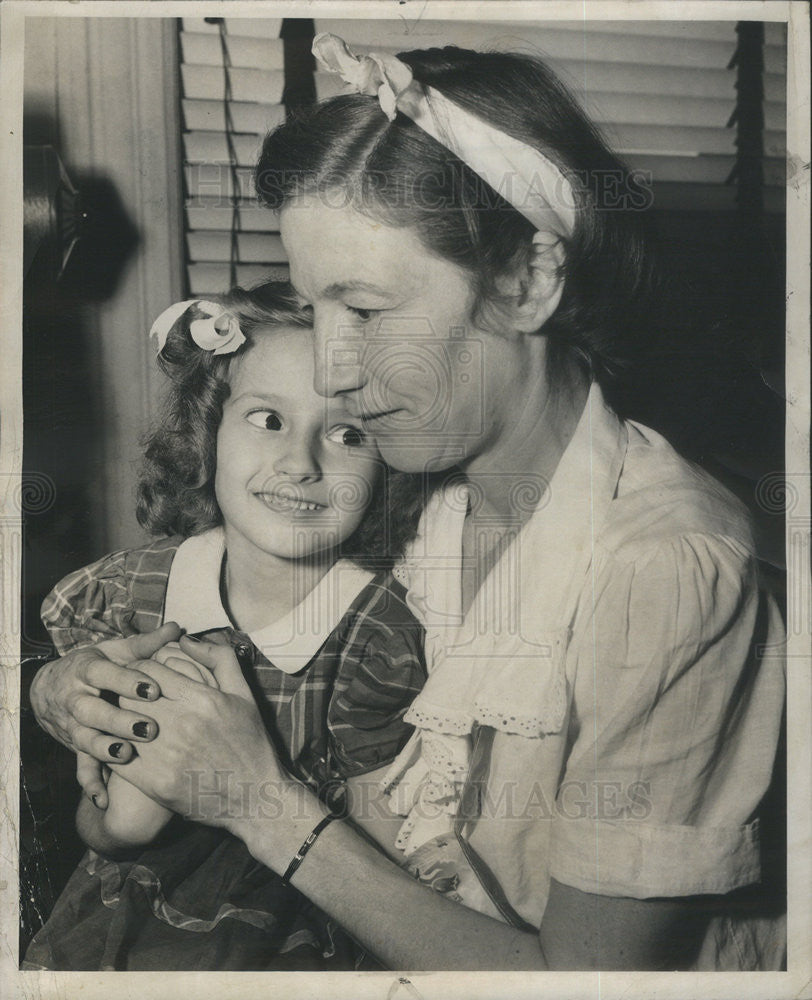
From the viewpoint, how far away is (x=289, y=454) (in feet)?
3.77

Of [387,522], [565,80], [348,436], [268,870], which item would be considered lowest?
[268,870]

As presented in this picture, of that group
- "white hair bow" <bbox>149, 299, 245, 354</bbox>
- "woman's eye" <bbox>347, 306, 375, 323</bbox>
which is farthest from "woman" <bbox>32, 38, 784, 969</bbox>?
"white hair bow" <bbox>149, 299, 245, 354</bbox>

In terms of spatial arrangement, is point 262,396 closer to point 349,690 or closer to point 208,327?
point 208,327

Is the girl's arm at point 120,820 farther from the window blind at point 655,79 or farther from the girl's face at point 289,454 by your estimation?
the window blind at point 655,79

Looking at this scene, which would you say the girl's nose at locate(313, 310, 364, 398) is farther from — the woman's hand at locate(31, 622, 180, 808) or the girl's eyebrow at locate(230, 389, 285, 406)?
the woman's hand at locate(31, 622, 180, 808)

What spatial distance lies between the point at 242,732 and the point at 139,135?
74 cm

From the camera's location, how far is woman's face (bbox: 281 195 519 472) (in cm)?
115

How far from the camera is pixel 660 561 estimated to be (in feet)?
3.78

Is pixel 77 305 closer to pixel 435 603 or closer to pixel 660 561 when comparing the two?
pixel 435 603

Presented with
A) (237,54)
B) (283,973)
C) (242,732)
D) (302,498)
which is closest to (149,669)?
(242,732)

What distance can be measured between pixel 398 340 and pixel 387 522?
22 cm

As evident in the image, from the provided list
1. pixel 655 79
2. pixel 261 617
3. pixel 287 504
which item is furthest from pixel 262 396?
pixel 655 79

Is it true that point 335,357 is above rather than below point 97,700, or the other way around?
above

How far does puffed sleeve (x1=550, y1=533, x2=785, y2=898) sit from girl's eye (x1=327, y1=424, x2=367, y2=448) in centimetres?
33
